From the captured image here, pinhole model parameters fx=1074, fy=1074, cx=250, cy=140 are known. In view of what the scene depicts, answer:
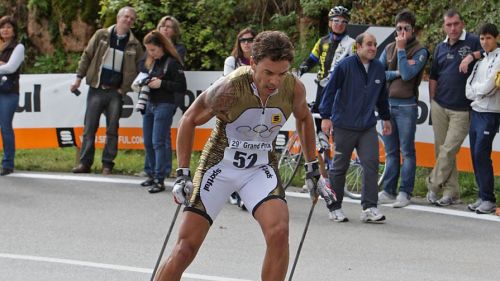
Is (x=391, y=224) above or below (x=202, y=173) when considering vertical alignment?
below

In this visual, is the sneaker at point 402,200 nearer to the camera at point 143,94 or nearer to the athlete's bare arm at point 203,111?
the camera at point 143,94

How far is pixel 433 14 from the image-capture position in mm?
15078

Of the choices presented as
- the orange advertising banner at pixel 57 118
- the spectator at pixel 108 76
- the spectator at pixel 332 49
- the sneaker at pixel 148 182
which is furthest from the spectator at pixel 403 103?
the spectator at pixel 108 76

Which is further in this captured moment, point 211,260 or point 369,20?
point 369,20

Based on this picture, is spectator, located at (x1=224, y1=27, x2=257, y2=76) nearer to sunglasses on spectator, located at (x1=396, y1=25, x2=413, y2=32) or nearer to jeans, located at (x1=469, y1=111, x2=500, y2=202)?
sunglasses on spectator, located at (x1=396, y1=25, x2=413, y2=32)

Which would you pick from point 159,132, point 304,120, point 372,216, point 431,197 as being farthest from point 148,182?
point 304,120

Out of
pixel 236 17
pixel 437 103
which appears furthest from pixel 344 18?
pixel 236 17

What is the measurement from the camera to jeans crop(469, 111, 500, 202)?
1092 cm

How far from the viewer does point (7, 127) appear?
1321 centimetres

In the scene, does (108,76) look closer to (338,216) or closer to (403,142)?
(403,142)

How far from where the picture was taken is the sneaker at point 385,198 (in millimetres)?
11641

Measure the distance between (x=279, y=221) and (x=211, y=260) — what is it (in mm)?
2437

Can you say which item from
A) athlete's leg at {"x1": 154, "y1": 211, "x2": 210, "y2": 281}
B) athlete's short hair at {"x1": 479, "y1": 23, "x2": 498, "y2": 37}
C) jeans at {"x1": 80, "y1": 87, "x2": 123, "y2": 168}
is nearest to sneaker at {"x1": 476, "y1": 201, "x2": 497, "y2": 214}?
athlete's short hair at {"x1": 479, "y1": 23, "x2": 498, "y2": 37}

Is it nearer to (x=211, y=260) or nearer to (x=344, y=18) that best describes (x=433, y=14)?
(x=344, y=18)
